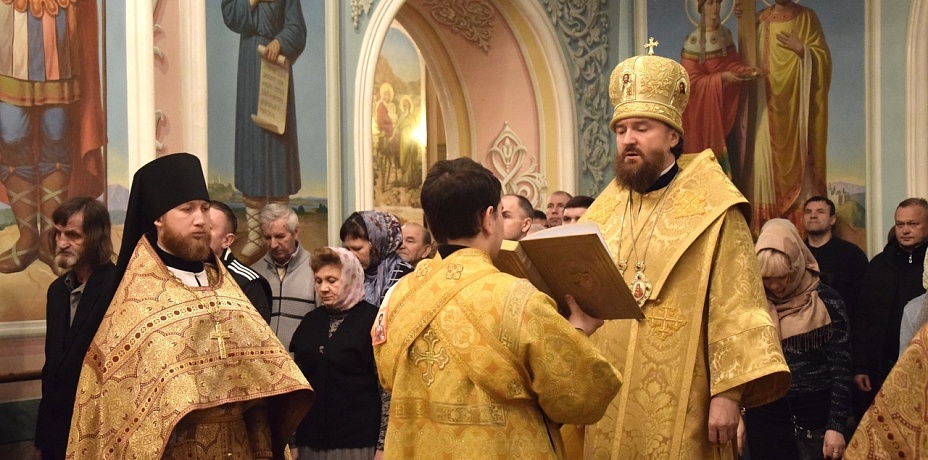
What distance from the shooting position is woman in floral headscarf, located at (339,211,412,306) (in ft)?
18.9

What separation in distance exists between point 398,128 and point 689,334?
12.6 meters

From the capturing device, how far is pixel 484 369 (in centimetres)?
296

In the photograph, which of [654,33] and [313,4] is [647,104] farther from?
[654,33]

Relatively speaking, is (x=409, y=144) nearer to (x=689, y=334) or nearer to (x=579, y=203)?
(x=579, y=203)

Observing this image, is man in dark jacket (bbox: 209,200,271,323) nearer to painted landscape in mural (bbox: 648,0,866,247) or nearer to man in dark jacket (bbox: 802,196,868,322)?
man in dark jacket (bbox: 802,196,868,322)

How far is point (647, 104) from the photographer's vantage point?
13.0 ft

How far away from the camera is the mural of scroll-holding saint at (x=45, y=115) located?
559 centimetres

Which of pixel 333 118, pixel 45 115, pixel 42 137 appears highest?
pixel 333 118

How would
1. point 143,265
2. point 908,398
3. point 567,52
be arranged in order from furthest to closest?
1. point 567,52
2. point 143,265
3. point 908,398

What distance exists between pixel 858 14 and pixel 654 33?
1974 millimetres

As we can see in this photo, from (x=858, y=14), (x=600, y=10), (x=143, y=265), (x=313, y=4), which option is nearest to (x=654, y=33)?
Result: (x=600, y=10)

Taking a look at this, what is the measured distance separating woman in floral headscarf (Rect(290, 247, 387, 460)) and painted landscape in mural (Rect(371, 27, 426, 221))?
1042 cm

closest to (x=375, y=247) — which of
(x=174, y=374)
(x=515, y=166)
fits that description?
(x=174, y=374)

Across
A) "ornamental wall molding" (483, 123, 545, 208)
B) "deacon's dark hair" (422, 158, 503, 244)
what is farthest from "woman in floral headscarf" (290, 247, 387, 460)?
"ornamental wall molding" (483, 123, 545, 208)
